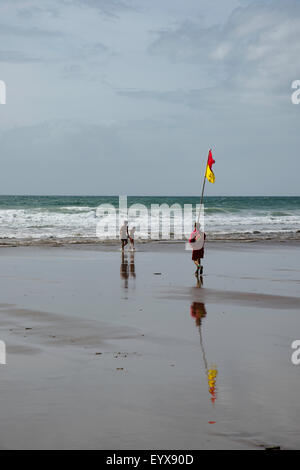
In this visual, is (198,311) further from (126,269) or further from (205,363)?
(126,269)

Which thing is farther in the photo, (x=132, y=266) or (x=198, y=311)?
(x=132, y=266)

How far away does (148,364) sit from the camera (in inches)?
288

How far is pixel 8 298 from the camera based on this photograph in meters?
12.5

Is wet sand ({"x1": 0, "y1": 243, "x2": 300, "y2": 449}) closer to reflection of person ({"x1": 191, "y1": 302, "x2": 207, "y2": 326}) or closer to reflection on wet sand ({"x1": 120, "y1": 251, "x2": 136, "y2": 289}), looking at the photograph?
reflection of person ({"x1": 191, "y1": 302, "x2": 207, "y2": 326})

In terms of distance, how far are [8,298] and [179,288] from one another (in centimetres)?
415

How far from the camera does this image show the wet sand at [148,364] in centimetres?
521

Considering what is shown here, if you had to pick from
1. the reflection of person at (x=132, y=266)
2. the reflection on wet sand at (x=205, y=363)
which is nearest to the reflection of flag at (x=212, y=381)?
the reflection on wet sand at (x=205, y=363)

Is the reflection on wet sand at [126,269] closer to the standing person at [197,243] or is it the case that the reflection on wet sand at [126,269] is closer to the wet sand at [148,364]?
the wet sand at [148,364]

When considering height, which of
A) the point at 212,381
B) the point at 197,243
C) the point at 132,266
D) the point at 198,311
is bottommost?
the point at 212,381

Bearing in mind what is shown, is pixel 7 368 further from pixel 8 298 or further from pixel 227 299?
pixel 227 299

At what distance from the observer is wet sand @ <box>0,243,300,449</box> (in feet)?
17.1

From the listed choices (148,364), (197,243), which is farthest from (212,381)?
(197,243)

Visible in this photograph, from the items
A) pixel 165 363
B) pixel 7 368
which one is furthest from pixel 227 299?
pixel 7 368
